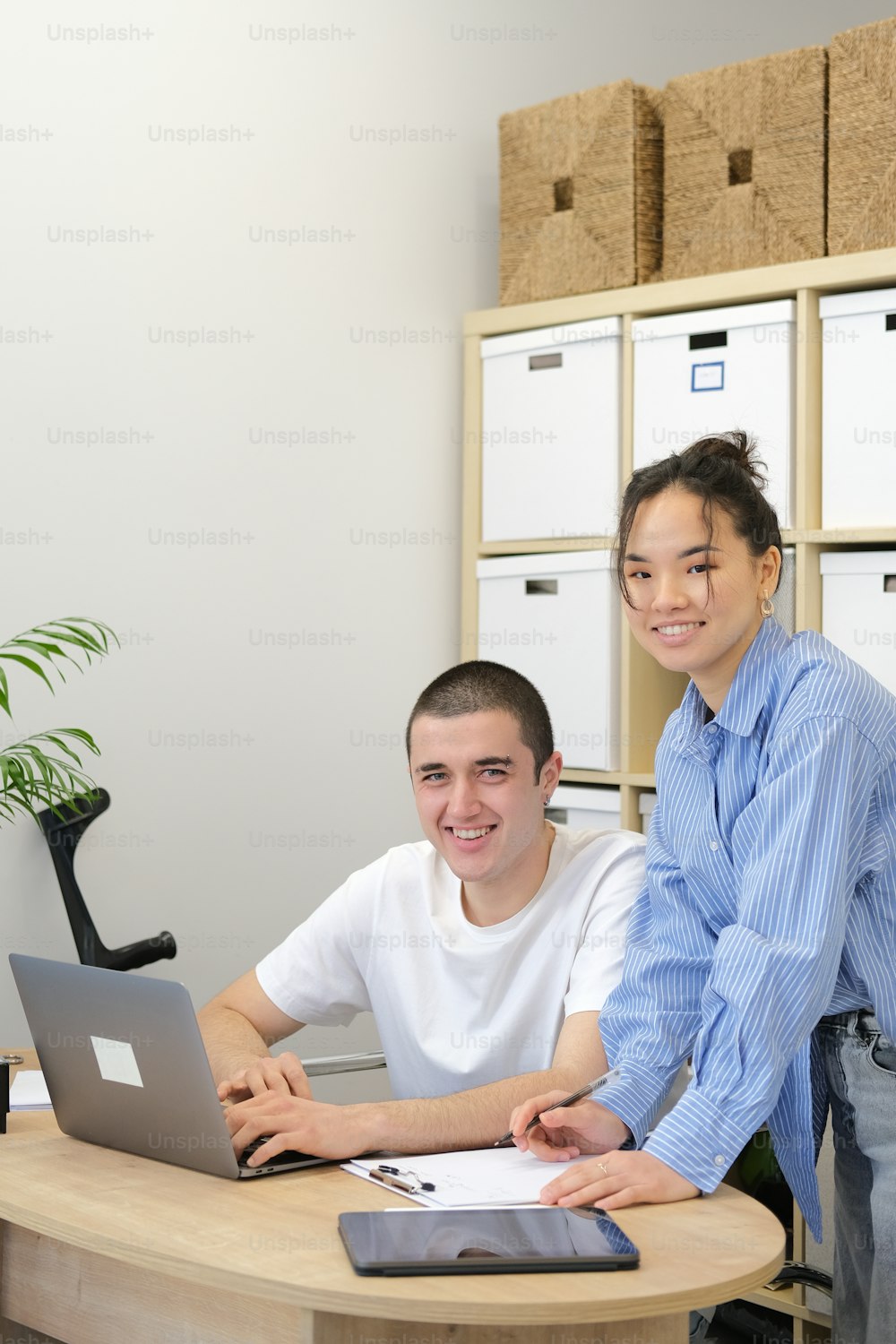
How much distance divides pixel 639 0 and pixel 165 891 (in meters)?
2.48

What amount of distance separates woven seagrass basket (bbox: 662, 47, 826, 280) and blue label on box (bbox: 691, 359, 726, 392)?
0.21 m

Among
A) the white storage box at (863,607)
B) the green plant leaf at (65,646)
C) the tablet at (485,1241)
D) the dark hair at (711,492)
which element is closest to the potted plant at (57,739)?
the green plant leaf at (65,646)

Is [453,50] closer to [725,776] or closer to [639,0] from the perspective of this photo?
[639,0]

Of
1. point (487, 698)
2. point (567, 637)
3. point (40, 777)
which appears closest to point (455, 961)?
point (487, 698)

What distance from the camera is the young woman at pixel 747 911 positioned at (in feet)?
4.64

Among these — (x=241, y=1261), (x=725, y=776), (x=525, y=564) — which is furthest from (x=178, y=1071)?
(x=525, y=564)

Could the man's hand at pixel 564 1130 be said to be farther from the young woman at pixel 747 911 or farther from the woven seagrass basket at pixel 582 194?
the woven seagrass basket at pixel 582 194

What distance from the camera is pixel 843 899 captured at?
1.44 m

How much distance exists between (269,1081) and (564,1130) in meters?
0.35

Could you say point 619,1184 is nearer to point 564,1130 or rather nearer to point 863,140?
point 564,1130

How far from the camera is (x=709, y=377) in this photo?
294cm

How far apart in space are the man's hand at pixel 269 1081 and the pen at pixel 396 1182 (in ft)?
0.65

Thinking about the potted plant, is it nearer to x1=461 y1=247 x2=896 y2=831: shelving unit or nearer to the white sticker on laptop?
the white sticker on laptop

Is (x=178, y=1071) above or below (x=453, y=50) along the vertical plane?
below
